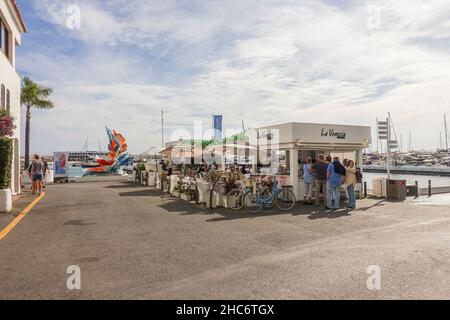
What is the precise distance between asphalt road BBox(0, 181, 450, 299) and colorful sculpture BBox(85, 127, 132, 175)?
29985 millimetres

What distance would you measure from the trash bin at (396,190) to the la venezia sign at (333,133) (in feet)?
8.73

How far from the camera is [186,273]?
5812mm

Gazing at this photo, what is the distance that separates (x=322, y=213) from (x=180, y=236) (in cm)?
542

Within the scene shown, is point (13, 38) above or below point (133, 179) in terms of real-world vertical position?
above

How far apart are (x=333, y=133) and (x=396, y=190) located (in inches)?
139

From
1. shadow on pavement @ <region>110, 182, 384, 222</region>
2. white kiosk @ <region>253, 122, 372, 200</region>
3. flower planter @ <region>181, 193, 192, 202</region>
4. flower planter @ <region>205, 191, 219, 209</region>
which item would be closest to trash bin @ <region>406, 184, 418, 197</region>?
white kiosk @ <region>253, 122, 372, 200</region>

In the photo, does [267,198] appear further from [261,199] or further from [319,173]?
[319,173]

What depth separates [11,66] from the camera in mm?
Answer: 18188

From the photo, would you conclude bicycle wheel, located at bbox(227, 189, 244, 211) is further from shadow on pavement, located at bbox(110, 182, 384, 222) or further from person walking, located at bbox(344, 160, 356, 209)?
person walking, located at bbox(344, 160, 356, 209)

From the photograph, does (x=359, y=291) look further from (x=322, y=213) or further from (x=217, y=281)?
(x=322, y=213)

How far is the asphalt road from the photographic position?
5.08 meters

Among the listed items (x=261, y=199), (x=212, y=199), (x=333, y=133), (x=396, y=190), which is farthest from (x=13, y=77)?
(x=396, y=190)

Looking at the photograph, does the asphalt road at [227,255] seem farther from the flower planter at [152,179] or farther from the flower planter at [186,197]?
the flower planter at [152,179]
